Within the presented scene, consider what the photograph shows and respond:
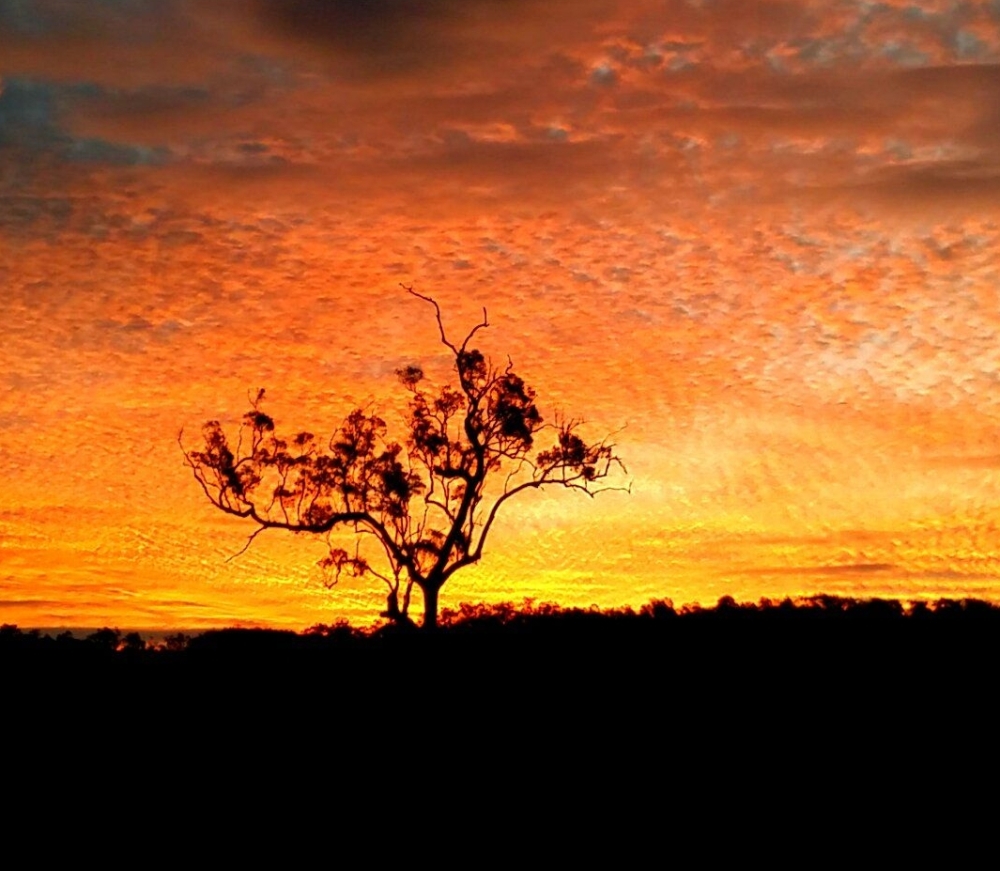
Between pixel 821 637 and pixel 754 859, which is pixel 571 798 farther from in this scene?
pixel 821 637

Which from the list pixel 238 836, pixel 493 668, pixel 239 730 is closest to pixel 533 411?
pixel 493 668

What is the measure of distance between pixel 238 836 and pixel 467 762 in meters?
4.14

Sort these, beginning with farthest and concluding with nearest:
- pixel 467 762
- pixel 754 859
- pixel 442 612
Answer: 1. pixel 442 612
2. pixel 467 762
3. pixel 754 859

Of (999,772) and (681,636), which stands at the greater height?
(681,636)

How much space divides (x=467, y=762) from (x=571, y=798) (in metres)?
2.20

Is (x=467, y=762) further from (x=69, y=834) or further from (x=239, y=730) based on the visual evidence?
(x=69, y=834)

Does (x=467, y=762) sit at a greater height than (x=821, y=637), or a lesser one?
lesser

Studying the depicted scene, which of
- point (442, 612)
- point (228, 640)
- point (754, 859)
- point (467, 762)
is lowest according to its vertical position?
point (754, 859)

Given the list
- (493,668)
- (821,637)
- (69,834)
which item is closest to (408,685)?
(493,668)

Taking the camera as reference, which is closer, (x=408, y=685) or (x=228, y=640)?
(x=408, y=685)

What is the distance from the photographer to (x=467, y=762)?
22.2 m

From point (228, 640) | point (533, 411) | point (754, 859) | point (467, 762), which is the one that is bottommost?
point (754, 859)

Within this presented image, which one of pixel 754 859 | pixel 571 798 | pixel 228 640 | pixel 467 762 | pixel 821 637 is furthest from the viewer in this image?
pixel 228 640

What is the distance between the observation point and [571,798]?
20812mm
